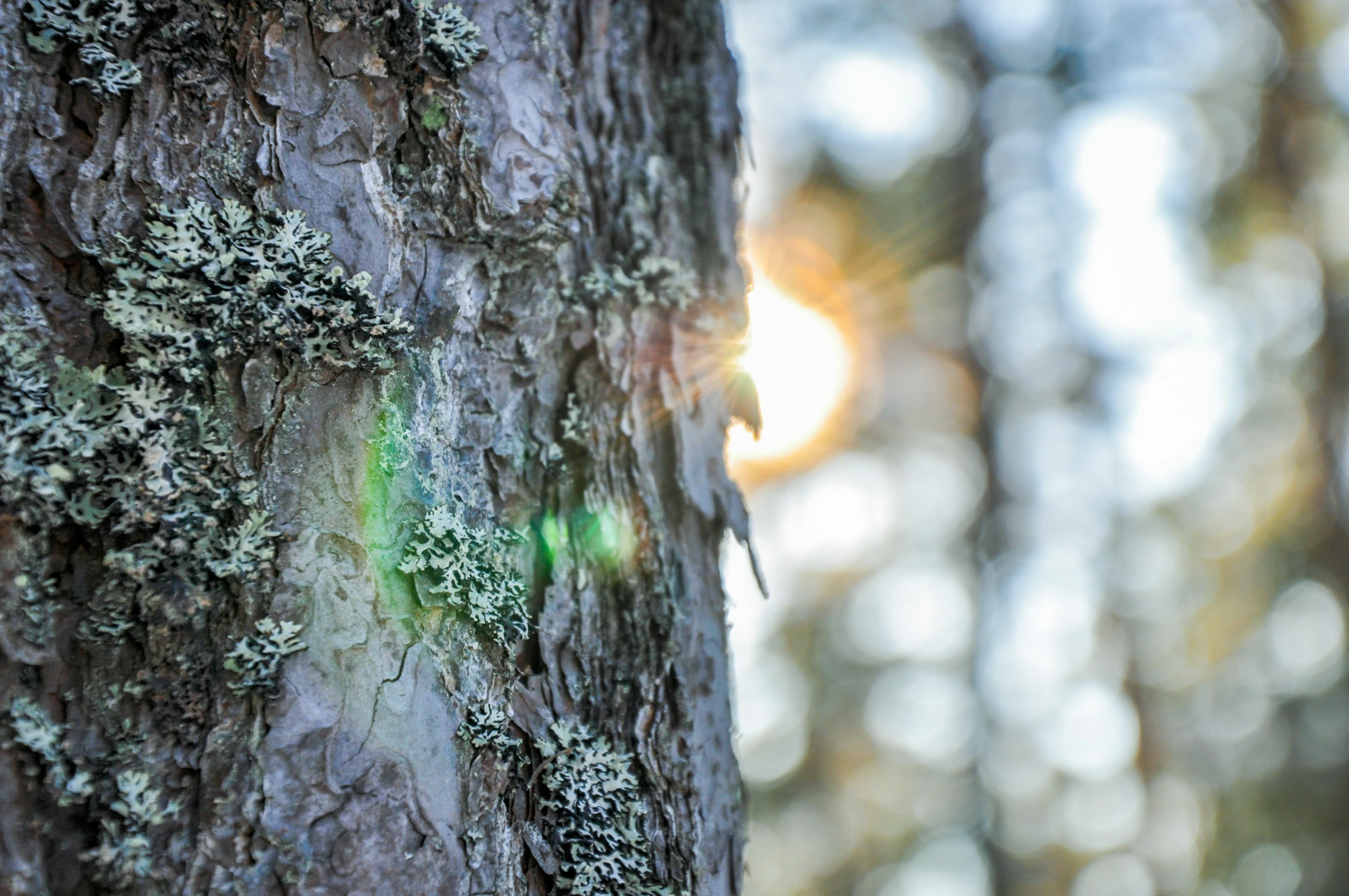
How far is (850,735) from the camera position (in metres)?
10.5

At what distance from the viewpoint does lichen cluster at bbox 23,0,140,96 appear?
0.80 metres

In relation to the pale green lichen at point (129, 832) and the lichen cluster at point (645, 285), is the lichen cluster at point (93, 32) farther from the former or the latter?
the pale green lichen at point (129, 832)

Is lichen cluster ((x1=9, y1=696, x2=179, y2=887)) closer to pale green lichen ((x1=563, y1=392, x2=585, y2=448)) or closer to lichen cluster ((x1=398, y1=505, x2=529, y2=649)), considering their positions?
lichen cluster ((x1=398, y1=505, x2=529, y2=649))

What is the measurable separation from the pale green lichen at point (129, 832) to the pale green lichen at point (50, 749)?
0.03 meters

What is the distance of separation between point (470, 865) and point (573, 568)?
332 millimetres

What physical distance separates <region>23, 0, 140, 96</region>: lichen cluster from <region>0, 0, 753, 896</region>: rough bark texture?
1cm

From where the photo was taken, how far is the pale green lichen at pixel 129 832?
0.71 meters

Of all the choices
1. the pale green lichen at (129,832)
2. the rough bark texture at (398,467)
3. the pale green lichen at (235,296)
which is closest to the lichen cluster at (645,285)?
the rough bark texture at (398,467)

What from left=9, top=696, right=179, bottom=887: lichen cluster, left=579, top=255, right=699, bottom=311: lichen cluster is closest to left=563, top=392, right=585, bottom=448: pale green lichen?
left=579, top=255, right=699, bottom=311: lichen cluster

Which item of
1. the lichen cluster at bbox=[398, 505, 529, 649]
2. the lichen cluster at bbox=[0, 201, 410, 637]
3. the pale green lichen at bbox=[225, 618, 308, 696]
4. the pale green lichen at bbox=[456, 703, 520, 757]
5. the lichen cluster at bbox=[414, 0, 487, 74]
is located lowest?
the pale green lichen at bbox=[456, 703, 520, 757]

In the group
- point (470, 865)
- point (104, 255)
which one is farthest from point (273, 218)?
point (470, 865)

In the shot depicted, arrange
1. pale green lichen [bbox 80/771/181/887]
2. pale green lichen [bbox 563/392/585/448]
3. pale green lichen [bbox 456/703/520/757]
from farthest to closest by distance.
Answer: pale green lichen [bbox 563/392/585/448], pale green lichen [bbox 456/703/520/757], pale green lichen [bbox 80/771/181/887]

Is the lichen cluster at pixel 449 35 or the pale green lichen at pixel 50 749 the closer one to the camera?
the pale green lichen at pixel 50 749

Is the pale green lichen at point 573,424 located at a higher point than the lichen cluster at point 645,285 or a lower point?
lower
